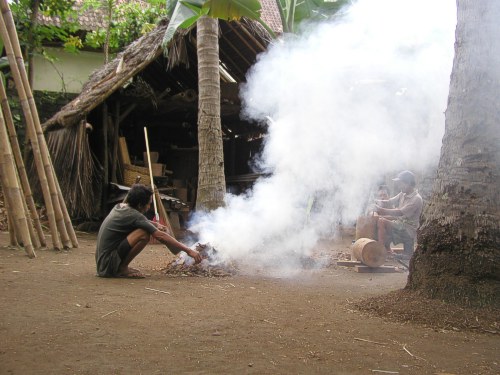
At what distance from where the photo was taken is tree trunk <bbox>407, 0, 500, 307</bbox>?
Answer: 3.95 m

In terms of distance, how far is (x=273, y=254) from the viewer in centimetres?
695

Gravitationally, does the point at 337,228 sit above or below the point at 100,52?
below

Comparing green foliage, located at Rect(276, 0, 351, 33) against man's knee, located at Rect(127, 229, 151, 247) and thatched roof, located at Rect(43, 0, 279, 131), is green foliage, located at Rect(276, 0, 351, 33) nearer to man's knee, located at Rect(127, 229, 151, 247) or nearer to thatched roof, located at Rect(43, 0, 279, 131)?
thatched roof, located at Rect(43, 0, 279, 131)

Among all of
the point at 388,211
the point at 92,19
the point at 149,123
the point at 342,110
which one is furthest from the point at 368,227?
the point at 92,19

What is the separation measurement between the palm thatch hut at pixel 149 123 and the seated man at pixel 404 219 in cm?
452

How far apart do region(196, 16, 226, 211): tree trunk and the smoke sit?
0.32m

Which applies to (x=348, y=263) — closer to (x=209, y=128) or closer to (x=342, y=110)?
(x=342, y=110)

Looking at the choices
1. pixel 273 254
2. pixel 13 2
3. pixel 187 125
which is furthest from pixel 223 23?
pixel 273 254

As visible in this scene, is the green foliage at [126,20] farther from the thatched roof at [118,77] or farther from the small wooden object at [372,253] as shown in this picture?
the small wooden object at [372,253]

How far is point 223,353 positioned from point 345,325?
115cm

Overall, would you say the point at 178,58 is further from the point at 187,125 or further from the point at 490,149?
the point at 490,149

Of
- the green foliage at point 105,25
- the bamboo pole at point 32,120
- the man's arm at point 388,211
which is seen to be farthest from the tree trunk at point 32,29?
the man's arm at point 388,211

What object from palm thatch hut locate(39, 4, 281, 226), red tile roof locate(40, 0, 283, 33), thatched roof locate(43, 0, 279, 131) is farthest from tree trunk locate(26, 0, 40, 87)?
red tile roof locate(40, 0, 283, 33)

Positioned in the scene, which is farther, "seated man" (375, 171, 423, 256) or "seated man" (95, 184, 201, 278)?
"seated man" (375, 171, 423, 256)
